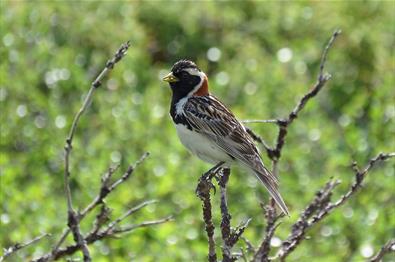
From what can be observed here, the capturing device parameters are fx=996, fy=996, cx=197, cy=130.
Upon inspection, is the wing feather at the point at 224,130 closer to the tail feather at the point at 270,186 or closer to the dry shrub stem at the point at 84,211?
the tail feather at the point at 270,186

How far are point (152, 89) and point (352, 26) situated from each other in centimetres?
246

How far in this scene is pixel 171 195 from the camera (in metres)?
6.75

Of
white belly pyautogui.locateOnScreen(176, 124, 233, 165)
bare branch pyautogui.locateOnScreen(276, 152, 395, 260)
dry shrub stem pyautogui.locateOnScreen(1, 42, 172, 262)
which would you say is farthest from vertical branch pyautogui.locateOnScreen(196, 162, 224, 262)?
white belly pyautogui.locateOnScreen(176, 124, 233, 165)

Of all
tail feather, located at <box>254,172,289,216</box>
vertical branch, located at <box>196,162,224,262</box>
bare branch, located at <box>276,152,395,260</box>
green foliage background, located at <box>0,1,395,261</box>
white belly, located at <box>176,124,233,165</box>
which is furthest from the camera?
green foliage background, located at <box>0,1,395,261</box>

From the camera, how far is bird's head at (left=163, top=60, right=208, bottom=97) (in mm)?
4441

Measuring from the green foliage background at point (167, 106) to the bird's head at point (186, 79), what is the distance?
5.08ft

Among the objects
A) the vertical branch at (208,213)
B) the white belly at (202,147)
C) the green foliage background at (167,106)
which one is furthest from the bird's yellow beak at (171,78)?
the green foliage background at (167,106)

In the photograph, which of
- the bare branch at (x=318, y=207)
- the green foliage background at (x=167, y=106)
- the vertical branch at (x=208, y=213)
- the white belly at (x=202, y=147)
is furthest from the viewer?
the green foliage background at (x=167, y=106)

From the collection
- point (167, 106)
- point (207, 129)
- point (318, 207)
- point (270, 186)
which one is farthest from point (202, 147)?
point (167, 106)

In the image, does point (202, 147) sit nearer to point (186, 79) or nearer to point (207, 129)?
point (207, 129)

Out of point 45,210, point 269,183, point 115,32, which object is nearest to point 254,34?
point 115,32

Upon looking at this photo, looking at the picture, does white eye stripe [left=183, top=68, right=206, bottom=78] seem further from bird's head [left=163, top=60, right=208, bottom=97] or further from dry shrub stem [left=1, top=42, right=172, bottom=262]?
dry shrub stem [left=1, top=42, right=172, bottom=262]

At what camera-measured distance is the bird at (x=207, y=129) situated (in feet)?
13.8

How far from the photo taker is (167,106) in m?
8.09
